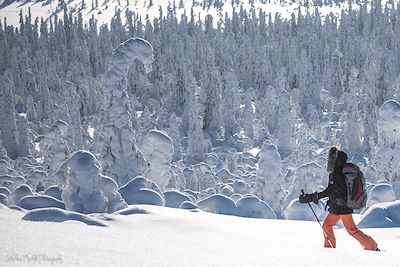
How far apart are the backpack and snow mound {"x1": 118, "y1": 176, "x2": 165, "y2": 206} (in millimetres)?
5738

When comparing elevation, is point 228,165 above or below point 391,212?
below

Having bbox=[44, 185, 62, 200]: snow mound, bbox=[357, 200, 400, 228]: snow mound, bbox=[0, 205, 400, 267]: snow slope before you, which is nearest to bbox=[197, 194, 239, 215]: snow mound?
bbox=[357, 200, 400, 228]: snow mound

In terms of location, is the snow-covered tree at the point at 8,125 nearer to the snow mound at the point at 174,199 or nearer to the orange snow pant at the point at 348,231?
the snow mound at the point at 174,199

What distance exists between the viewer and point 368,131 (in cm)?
4394

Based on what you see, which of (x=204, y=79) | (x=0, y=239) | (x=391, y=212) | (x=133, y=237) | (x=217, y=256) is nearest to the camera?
(x=0, y=239)

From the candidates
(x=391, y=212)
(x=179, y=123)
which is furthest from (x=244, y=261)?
(x=179, y=123)

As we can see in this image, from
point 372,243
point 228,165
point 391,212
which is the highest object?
point 372,243

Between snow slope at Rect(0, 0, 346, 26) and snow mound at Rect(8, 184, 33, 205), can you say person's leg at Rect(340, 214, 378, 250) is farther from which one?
snow slope at Rect(0, 0, 346, 26)

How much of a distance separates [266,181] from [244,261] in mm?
15731

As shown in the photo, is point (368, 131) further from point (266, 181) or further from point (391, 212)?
point (391, 212)

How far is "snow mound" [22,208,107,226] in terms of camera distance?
250 inches

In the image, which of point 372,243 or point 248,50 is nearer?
point 372,243

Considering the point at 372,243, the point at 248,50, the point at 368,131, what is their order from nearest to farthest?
the point at 372,243 → the point at 368,131 → the point at 248,50

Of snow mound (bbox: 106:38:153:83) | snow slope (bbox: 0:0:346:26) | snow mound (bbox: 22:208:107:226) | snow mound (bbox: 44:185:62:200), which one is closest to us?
snow mound (bbox: 22:208:107:226)
